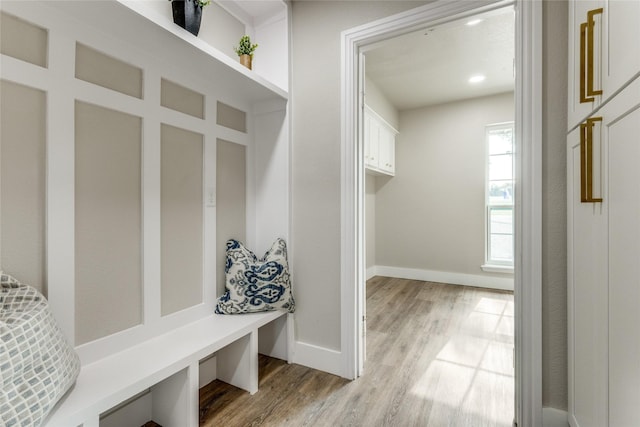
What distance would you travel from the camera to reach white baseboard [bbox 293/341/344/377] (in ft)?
6.51

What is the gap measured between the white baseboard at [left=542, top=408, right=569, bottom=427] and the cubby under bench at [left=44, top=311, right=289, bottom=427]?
1502 mm

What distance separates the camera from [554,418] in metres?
1.43

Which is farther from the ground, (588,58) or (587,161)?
(588,58)

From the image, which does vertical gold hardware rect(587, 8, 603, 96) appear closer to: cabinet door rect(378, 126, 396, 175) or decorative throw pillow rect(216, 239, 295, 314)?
decorative throw pillow rect(216, 239, 295, 314)

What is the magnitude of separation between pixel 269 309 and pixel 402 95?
11.7 feet

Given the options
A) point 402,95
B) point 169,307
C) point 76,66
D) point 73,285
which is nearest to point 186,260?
point 169,307

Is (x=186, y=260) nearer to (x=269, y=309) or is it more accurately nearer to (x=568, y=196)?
(x=269, y=309)

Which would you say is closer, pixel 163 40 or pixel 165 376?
pixel 165 376

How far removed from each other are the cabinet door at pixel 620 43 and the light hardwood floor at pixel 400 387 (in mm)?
1628

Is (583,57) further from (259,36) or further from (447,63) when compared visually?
(447,63)

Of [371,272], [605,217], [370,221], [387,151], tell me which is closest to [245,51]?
[605,217]

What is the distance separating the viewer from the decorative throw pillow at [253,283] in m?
1.92

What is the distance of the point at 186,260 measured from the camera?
176 centimetres

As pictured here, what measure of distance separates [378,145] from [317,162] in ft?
7.47
